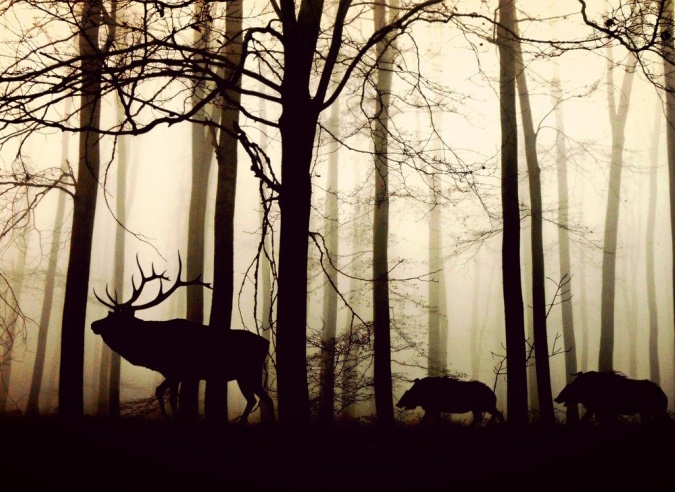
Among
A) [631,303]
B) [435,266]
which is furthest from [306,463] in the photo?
[631,303]

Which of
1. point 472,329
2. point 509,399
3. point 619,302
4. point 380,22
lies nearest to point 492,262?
point 472,329

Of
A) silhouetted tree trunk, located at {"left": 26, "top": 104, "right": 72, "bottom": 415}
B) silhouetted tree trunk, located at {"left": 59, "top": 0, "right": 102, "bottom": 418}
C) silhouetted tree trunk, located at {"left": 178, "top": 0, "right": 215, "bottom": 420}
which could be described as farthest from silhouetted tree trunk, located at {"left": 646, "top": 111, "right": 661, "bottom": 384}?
silhouetted tree trunk, located at {"left": 26, "top": 104, "right": 72, "bottom": 415}

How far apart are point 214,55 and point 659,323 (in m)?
22.6

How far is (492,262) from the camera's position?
23516 millimetres

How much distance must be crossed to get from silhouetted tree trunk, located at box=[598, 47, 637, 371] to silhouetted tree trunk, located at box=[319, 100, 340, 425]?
7.25m

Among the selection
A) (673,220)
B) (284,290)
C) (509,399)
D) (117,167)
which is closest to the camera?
(284,290)

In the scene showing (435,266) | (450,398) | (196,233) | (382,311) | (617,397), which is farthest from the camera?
(435,266)

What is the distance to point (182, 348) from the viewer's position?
6.82 m

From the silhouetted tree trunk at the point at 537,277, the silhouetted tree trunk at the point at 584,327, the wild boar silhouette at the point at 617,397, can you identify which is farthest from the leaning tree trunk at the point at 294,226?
the silhouetted tree trunk at the point at 584,327

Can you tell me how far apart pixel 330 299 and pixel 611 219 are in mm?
8631

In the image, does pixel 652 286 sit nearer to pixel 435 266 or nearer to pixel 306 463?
pixel 435 266

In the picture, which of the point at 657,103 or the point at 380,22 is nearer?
the point at 380,22

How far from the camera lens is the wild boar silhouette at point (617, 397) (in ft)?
27.9

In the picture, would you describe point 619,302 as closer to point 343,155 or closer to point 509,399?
point 343,155
